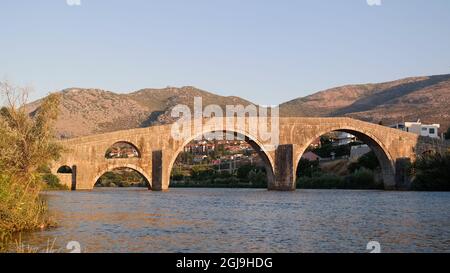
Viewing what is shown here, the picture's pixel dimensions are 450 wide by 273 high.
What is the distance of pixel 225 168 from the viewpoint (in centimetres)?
10112

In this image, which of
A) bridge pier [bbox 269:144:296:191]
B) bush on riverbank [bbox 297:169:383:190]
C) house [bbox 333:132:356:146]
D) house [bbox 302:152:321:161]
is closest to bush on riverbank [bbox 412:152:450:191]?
bush on riverbank [bbox 297:169:383:190]

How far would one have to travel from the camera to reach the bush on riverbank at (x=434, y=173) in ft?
181

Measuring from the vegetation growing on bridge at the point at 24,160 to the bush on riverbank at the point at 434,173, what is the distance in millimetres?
37724

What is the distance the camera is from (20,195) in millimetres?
18156

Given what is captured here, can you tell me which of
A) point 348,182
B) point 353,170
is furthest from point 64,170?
point 353,170

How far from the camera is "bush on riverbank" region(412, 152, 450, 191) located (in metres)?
55.2

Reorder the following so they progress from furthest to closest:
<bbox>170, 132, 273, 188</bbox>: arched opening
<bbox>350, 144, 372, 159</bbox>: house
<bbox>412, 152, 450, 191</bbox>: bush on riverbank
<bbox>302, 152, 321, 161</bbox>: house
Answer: <bbox>302, 152, 321, 161</bbox>: house
<bbox>350, 144, 372, 159</bbox>: house
<bbox>170, 132, 273, 188</bbox>: arched opening
<bbox>412, 152, 450, 191</bbox>: bush on riverbank

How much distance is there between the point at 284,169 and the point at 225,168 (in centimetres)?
4224

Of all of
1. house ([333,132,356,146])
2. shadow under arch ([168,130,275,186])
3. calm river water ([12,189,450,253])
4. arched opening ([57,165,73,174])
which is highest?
house ([333,132,356,146])

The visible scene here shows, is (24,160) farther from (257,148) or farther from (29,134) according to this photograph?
(257,148)

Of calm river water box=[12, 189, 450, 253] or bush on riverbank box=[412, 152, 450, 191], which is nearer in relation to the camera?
calm river water box=[12, 189, 450, 253]

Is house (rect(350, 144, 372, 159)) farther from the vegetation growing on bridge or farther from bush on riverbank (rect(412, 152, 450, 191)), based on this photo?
the vegetation growing on bridge

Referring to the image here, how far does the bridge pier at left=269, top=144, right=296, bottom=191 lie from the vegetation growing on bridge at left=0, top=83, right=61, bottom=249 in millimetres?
31478

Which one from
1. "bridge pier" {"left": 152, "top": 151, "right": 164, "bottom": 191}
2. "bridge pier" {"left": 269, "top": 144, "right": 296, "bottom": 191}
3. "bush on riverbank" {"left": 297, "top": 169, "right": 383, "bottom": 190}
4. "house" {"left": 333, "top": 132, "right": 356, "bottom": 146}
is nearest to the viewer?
"bridge pier" {"left": 152, "top": 151, "right": 164, "bottom": 191}
